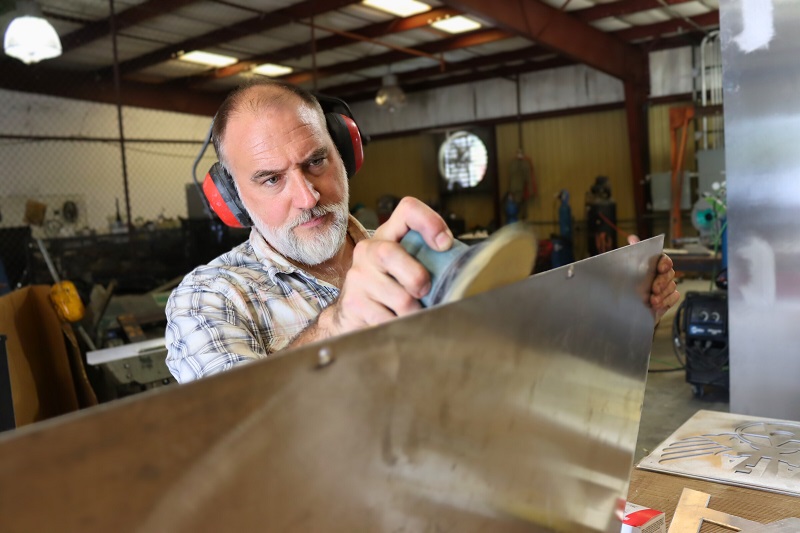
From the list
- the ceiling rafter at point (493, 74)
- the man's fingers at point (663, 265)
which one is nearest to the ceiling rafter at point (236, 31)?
the ceiling rafter at point (493, 74)

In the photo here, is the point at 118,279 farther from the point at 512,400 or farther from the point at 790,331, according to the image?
the point at 512,400

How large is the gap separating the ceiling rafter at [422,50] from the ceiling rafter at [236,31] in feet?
2.46

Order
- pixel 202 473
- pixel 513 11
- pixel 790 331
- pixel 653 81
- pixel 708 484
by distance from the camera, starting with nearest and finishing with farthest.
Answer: pixel 202 473 → pixel 708 484 → pixel 790 331 → pixel 513 11 → pixel 653 81

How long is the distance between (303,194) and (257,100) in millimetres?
210

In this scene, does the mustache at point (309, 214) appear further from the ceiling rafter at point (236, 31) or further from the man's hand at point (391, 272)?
the ceiling rafter at point (236, 31)

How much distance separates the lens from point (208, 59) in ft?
30.8

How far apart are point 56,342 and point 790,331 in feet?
10.3

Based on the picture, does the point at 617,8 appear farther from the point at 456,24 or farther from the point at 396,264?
the point at 396,264

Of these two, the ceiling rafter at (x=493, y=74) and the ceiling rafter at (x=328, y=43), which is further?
the ceiling rafter at (x=493, y=74)

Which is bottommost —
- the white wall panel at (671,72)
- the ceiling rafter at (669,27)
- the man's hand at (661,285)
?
the man's hand at (661,285)

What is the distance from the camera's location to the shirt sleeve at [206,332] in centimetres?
107

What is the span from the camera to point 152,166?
402 inches

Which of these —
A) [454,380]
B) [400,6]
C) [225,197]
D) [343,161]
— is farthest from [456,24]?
[454,380]

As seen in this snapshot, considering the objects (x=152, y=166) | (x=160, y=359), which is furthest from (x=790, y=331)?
(x=152, y=166)
